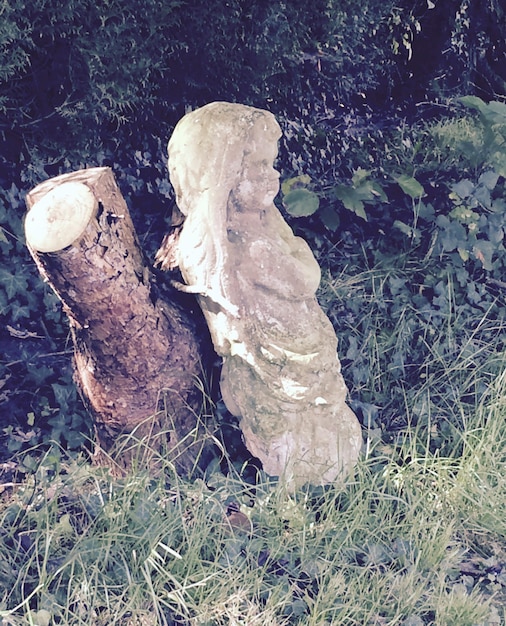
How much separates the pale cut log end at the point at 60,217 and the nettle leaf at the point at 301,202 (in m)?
1.52

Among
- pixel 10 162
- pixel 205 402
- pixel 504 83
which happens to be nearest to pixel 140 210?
pixel 10 162

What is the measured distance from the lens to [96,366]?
297 cm

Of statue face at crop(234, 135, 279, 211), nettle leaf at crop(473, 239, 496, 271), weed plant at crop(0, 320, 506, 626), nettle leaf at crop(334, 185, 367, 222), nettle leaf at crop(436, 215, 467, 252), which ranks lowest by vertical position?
weed plant at crop(0, 320, 506, 626)

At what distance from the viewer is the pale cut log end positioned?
2.55 m

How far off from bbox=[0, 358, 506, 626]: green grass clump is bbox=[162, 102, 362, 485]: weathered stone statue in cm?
20

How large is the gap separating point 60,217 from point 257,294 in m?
0.82

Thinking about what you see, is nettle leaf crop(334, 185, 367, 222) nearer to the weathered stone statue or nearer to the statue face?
the weathered stone statue

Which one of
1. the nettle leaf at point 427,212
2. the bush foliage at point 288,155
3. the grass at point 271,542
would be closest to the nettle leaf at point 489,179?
the bush foliage at point 288,155

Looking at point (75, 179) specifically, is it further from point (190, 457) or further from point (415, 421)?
point (415, 421)

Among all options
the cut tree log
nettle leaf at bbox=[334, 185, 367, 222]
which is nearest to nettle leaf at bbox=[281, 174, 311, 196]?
nettle leaf at bbox=[334, 185, 367, 222]

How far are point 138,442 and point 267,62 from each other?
211 cm

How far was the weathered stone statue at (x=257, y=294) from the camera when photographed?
290cm

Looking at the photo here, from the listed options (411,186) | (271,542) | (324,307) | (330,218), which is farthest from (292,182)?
(271,542)

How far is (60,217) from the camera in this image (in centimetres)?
259
